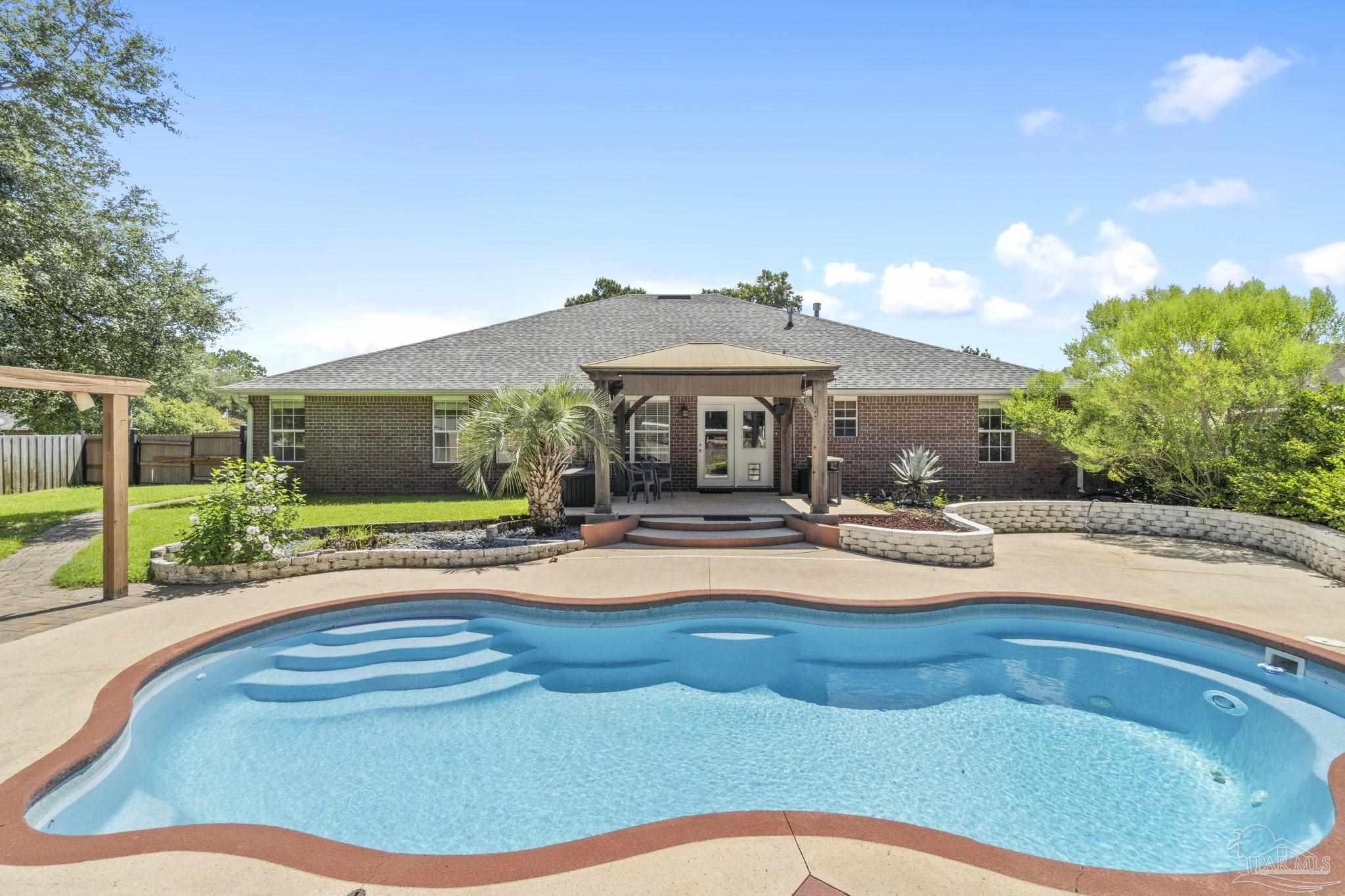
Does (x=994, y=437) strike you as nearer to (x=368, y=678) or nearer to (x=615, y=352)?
(x=615, y=352)

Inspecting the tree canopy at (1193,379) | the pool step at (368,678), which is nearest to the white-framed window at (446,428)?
the pool step at (368,678)

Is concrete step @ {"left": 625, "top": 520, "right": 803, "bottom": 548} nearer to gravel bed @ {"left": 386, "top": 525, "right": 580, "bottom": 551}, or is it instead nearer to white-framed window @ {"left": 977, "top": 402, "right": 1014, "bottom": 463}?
gravel bed @ {"left": 386, "top": 525, "right": 580, "bottom": 551}

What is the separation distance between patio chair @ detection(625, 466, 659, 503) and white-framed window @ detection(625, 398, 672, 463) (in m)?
1.54

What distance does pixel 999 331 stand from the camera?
92.8 ft

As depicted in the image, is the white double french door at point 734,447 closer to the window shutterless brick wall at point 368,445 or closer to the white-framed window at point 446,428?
the window shutterless brick wall at point 368,445

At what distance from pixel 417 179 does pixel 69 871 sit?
1334cm

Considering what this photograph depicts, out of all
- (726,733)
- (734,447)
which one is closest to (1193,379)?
(734,447)

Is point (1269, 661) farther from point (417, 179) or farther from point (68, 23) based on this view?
point (68, 23)

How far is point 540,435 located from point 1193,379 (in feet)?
36.9

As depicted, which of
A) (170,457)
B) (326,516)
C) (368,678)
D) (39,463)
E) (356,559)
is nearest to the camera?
(368,678)

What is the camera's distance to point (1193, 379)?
10461 mm

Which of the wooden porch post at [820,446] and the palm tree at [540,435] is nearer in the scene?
the palm tree at [540,435]

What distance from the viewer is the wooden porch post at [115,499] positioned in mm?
7117

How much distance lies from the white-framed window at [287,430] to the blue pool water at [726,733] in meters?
10.6
